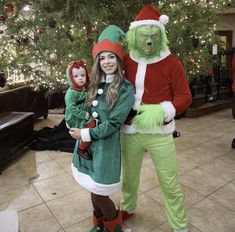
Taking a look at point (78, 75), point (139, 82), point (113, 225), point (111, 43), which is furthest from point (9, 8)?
point (113, 225)

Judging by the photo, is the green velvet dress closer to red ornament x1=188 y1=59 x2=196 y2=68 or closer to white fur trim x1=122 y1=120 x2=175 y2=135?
white fur trim x1=122 y1=120 x2=175 y2=135

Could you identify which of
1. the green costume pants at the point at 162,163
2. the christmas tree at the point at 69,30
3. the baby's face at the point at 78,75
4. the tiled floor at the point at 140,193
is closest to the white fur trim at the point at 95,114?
the baby's face at the point at 78,75

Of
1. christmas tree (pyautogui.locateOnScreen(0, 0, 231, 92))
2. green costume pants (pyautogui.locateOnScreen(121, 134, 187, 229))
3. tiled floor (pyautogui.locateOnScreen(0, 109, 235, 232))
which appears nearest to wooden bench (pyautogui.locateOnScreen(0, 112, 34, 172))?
tiled floor (pyautogui.locateOnScreen(0, 109, 235, 232))

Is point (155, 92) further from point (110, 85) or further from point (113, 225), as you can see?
point (113, 225)

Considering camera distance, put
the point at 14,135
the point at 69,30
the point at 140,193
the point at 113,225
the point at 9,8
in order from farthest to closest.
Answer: the point at 14,135, the point at 69,30, the point at 9,8, the point at 140,193, the point at 113,225

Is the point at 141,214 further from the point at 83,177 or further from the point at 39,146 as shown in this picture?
the point at 39,146

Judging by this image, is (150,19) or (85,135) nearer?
(85,135)

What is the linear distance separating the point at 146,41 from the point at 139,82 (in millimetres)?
247

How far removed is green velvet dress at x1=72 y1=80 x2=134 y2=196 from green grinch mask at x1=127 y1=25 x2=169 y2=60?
24 cm

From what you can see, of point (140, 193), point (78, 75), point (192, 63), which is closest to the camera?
point (78, 75)

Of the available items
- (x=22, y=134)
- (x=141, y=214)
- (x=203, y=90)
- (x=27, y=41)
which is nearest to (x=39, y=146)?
(x=22, y=134)

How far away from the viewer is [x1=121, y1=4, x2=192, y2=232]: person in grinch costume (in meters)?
1.61

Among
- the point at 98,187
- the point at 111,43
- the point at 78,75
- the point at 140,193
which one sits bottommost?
the point at 140,193

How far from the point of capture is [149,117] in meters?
1.61
